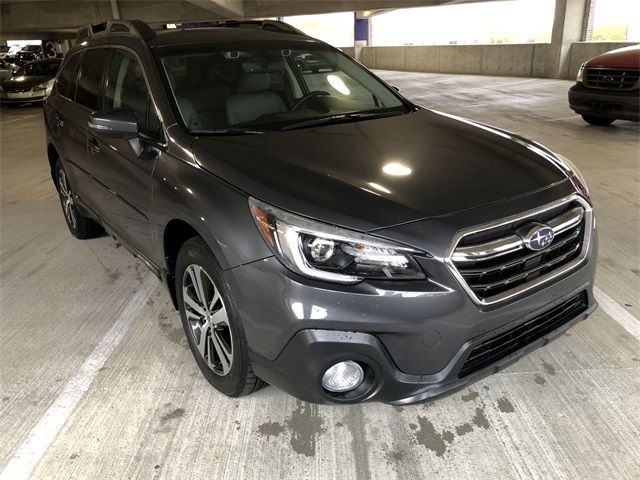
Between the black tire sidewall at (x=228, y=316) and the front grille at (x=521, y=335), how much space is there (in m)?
0.87

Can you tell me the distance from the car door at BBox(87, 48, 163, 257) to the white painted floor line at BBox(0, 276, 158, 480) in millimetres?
499

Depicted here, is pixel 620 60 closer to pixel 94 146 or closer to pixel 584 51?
pixel 94 146

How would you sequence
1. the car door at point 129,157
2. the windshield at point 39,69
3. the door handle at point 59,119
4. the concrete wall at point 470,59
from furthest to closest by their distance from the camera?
1. the concrete wall at point 470,59
2. the windshield at point 39,69
3. the door handle at point 59,119
4. the car door at point 129,157

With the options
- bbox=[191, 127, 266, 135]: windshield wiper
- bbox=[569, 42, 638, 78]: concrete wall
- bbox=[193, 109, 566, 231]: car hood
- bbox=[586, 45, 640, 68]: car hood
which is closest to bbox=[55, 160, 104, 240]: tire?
bbox=[191, 127, 266, 135]: windshield wiper

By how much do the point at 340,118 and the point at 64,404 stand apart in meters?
2.00

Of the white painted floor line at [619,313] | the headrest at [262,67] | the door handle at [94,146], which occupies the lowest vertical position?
the white painted floor line at [619,313]

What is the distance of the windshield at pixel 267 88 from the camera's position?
8.93ft

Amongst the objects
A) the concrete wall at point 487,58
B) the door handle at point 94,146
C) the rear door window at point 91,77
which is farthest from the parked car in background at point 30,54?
the door handle at point 94,146

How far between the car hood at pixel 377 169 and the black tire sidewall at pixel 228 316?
0.34 metres

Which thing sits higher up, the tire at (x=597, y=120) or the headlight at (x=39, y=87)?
the headlight at (x=39, y=87)

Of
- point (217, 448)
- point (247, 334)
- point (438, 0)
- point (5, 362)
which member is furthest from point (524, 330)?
point (438, 0)

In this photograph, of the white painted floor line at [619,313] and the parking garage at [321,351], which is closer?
the parking garage at [321,351]

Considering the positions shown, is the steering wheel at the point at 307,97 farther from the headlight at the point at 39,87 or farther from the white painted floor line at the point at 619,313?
the headlight at the point at 39,87

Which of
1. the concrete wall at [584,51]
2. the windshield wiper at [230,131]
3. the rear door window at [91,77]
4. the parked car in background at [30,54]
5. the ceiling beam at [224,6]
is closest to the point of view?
the windshield wiper at [230,131]
